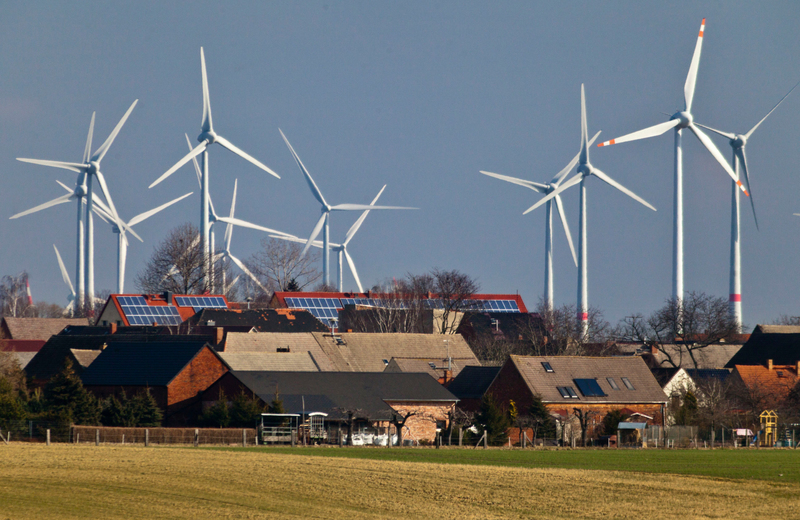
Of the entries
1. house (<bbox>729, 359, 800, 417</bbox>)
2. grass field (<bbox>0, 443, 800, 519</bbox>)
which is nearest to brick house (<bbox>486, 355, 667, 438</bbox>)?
house (<bbox>729, 359, 800, 417</bbox>)

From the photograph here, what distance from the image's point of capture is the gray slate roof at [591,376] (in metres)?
78.5

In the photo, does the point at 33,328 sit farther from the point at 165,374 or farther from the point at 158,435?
the point at 158,435

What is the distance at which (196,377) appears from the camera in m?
71.8

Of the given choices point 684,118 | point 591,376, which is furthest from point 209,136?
point 591,376

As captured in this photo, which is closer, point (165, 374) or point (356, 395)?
point (165, 374)

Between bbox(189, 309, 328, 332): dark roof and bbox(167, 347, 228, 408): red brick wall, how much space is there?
41.2m

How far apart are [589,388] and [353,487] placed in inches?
1764

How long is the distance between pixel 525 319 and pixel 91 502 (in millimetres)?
114347

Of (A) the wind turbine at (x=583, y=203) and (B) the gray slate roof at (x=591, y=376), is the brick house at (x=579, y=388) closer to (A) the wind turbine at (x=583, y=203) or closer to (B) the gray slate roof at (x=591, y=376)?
(B) the gray slate roof at (x=591, y=376)

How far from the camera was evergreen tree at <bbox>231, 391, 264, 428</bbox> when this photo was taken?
211 ft

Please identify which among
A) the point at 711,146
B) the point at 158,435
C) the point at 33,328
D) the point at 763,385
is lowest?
the point at 158,435

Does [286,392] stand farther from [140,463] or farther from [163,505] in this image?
[163,505]

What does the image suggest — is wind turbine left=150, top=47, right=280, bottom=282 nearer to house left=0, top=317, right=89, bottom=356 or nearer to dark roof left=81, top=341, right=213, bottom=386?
house left=0, top=317, right=89, bottom=356

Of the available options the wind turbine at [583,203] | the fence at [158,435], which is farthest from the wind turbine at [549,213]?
the fence at [158,435]
